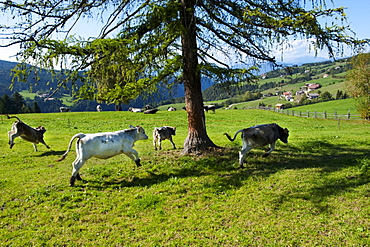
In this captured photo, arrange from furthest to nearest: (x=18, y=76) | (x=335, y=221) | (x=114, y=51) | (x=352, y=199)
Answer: (x=114, y=51)
(x=18, y=76)
(x=352, y=199)
(x=335, y=221)

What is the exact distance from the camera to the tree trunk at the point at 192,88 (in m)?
10.5

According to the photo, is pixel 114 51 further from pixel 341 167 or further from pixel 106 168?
pixel 341 167

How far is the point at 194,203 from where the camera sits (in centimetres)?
740

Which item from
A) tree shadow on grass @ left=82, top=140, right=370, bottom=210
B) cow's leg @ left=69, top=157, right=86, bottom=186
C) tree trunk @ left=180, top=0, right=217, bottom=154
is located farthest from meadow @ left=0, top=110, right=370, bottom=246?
tree trunk @ left=180, top=0, right=217, bottom=154

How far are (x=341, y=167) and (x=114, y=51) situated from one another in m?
Answer: 9.52

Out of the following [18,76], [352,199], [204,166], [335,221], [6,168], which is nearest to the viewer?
[335,221]

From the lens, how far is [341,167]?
Answer: 10047 millimetres

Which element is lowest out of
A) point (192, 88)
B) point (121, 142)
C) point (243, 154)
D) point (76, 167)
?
point (243, 154)

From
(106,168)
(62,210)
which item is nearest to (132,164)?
(106,168)

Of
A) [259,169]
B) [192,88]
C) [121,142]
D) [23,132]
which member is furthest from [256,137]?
[23,132]

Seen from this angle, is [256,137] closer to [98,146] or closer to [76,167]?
[98,146]

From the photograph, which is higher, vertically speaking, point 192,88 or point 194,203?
point 192,88

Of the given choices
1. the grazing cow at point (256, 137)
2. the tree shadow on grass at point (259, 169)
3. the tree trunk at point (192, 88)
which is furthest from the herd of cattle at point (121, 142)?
the tree trunk at point (192, 88)

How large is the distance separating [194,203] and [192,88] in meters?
5.39
